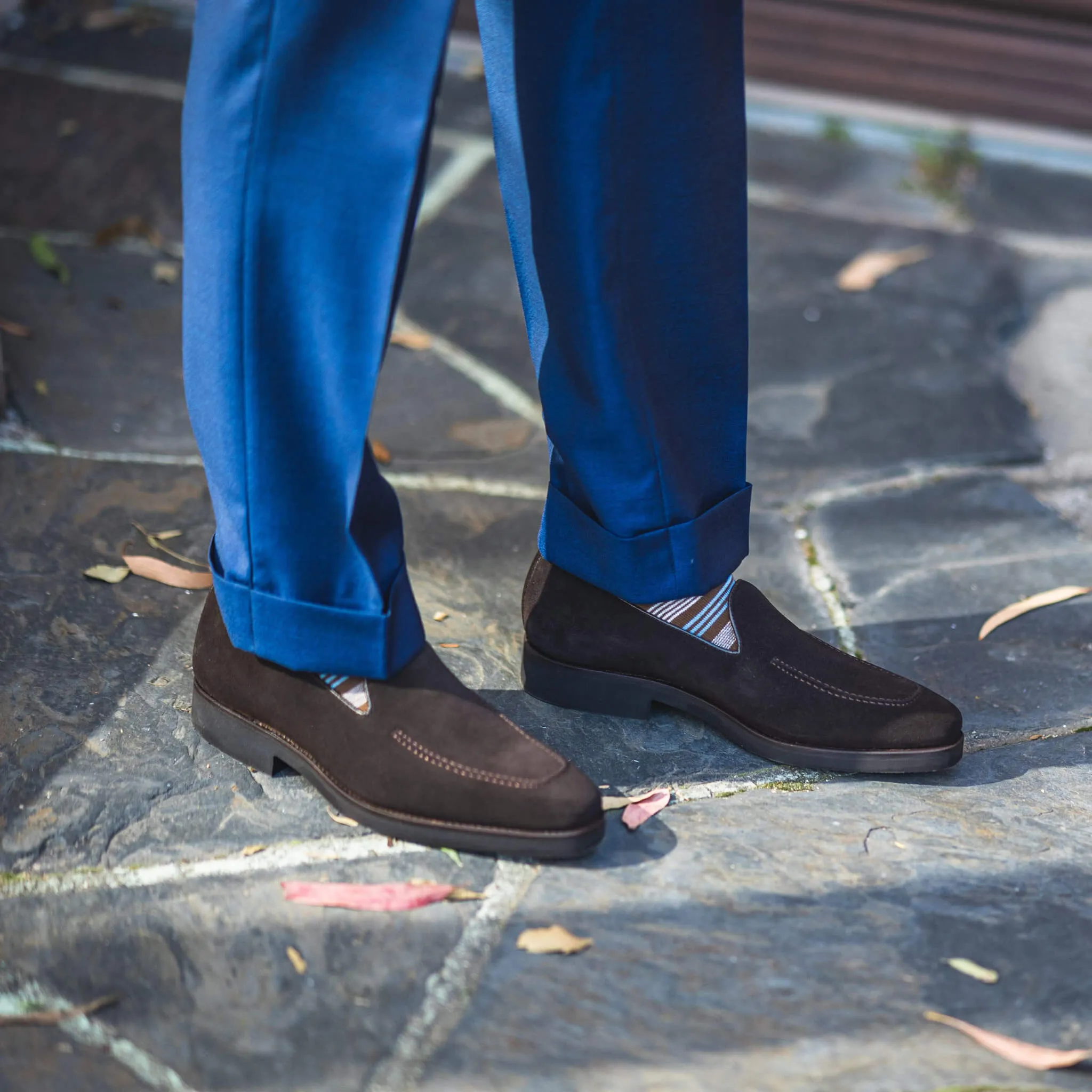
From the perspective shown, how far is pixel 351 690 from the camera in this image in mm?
1139

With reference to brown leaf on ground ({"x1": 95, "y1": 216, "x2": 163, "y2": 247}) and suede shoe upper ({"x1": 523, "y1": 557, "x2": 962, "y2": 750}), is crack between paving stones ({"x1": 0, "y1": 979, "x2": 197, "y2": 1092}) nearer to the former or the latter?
suede shoe upper ({"x1": 523, "y1": 557, "x2": 962, "y2": 750})

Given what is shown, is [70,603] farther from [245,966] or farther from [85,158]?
[85,158]

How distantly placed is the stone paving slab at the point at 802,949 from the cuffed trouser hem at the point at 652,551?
235mm

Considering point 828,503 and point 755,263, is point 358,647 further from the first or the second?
point 755,263

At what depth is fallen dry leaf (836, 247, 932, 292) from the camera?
2529 millimetres

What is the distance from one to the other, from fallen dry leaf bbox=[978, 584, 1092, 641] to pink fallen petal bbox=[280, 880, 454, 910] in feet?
2.85

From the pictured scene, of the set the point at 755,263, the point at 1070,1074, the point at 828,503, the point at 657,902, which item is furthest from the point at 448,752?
the point at 755,263

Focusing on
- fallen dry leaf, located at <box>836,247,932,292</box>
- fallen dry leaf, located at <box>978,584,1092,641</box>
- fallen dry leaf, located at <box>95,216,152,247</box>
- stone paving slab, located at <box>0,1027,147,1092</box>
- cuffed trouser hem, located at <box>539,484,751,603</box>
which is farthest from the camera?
fallen dry leaf, located at <box>836,247,932,292</box>

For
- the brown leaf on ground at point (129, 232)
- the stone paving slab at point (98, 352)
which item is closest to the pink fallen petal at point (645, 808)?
the stone paving slab at point (98, 352)

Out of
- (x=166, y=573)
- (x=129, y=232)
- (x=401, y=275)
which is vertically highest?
(x=401, y=275)

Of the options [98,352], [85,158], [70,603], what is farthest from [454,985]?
[85,158]

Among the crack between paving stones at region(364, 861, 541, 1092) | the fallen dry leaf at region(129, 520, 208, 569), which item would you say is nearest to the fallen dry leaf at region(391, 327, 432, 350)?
the fallen dry leaf at region(129, 520, 208, 569)

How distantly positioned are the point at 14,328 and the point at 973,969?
173 cm

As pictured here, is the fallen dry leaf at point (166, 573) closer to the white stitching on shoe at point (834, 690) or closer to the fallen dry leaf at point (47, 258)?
the white stitching on shoe at point (834, 690)
